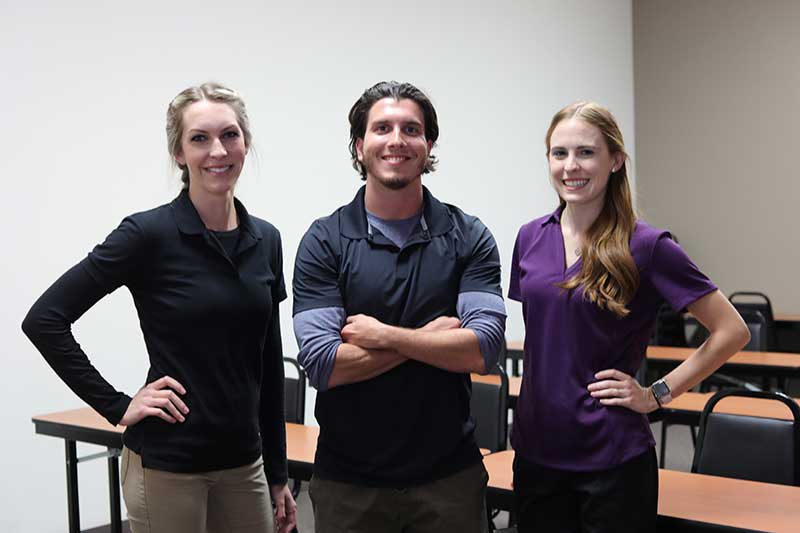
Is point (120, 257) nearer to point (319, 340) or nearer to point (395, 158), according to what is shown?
point (319, 340)

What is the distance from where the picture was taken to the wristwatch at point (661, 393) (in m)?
2.17

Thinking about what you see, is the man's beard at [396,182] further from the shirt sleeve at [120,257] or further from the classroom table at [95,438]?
the classroom table at [95,438]

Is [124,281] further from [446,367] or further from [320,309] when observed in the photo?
[446,367]

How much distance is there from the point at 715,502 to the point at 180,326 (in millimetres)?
1529

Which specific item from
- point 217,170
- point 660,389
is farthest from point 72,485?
point 660,389

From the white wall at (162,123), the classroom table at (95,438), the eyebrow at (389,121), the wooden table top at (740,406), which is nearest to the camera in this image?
the eyebrow at (389,121)

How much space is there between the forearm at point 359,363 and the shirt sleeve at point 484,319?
6.6 inches

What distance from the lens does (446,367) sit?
183 cm

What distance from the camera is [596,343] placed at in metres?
2.08

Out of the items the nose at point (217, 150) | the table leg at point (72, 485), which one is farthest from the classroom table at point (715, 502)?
the table leg at point (72, 485)

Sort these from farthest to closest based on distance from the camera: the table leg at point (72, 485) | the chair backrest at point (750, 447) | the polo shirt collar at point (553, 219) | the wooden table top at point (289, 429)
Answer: the table leg at point (72, 485) → the wooden table top at point (289, 429) → the chair backrest at point (750, 447) → the polo shirt collar at point (553, 219)

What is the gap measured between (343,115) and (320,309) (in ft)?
12.6

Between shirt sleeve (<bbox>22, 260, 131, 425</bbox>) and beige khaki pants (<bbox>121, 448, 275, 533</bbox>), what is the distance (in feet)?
0.58

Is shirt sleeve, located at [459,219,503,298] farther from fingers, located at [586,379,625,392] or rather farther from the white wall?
the white wall
